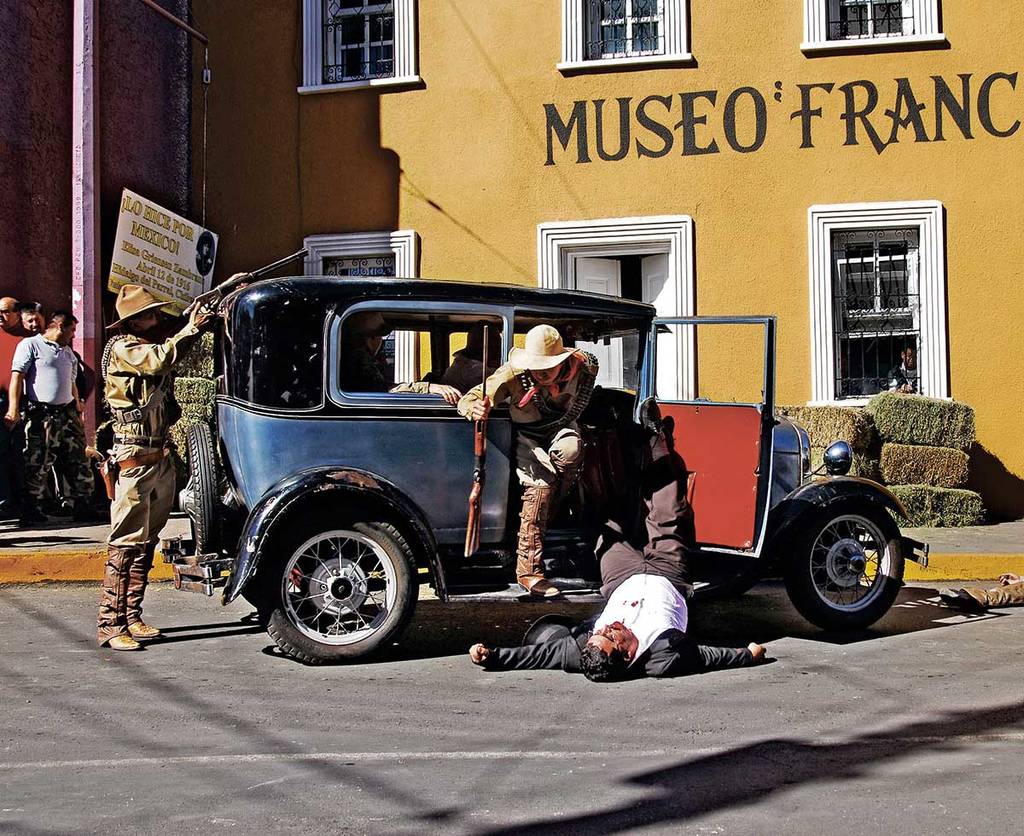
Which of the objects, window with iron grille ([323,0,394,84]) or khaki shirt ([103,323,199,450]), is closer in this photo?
khaki shirt ([103,323,199,450])

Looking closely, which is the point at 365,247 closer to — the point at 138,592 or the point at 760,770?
the point at 138,592

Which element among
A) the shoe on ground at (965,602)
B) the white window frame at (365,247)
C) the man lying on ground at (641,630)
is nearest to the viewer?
the man lying on ground at (641,630)

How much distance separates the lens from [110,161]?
1370 centimetres

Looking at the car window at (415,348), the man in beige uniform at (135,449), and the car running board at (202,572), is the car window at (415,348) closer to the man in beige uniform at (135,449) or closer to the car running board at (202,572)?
the man in beige uniform at (135,449)

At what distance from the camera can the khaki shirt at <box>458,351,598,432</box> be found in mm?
7059

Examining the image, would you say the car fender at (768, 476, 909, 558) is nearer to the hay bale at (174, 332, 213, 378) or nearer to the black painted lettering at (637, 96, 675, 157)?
the black painted lettering at (637, 96, 675, 157)

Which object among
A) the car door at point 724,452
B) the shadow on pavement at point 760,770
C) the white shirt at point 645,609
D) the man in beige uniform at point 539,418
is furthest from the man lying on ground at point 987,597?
the man in beige uniform at point 539,418

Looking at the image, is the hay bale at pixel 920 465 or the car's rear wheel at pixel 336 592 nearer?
the car's rear wheel at pixel 336 592

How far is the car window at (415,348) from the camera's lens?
7184mm

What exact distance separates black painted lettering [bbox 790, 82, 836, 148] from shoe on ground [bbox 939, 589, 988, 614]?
6.39 m

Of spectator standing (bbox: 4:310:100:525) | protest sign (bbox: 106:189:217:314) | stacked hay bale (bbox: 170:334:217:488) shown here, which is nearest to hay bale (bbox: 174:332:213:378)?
stacked hay bale (bbox: 170:334:217:488)

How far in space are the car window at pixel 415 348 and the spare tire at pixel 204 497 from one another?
0.84 m

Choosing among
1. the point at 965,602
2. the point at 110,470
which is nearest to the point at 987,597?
the point at 965,602

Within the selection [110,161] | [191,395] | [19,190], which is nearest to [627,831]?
[191,395]
